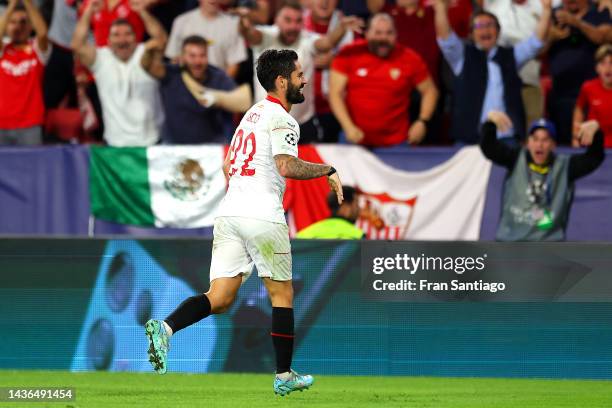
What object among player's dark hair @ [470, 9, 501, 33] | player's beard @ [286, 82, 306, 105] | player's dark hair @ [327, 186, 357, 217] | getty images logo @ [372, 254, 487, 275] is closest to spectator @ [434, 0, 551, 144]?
player's dark hair @ [470, 9, 501, 33]

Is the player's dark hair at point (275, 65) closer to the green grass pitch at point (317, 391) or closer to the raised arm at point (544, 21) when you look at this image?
the green grass pitch at point (317, 391)

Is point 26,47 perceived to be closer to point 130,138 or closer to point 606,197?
point 130,138

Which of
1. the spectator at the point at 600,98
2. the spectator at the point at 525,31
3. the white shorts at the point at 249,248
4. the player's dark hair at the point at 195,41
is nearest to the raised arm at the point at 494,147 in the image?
the spectator at the point at 600,98

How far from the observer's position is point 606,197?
13.8 m

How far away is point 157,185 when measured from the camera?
14.4 m

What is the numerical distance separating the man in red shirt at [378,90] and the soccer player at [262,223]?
566 cm

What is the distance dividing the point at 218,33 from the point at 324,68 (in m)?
1.28

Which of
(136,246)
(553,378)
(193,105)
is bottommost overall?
(553,378)

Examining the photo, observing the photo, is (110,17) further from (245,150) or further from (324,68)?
(245,150)

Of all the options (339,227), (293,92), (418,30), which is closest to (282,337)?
(293,92)

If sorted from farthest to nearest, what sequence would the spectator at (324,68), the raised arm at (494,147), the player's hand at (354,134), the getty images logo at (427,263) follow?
1. the spectator at (324,68)
2. the player's hand at (354,134)
3. the raised arm at (494,147)
4. the getty images logo at (427,263)

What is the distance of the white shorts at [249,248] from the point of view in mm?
8141

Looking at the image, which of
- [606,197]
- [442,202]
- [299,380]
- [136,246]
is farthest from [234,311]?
[606,197]

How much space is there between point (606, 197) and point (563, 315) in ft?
12.6
